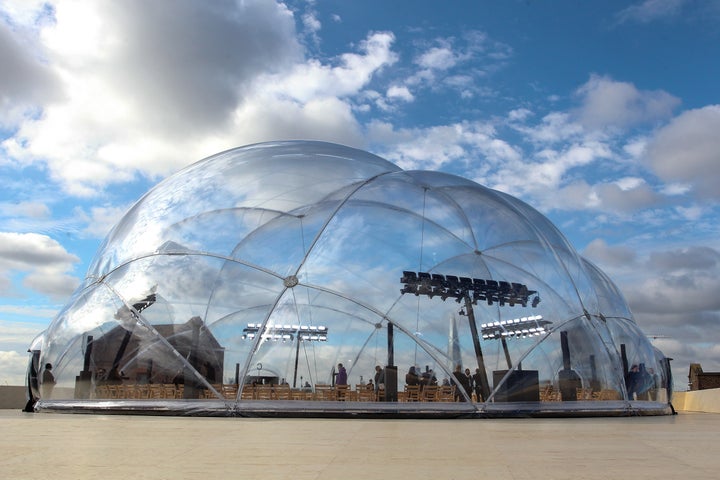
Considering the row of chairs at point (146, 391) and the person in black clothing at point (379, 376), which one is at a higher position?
the person in black clothing at point (379, 376)

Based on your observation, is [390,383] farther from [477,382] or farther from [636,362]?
[636,362]

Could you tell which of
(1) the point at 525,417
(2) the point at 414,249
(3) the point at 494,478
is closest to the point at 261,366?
(2) the point at 414,249

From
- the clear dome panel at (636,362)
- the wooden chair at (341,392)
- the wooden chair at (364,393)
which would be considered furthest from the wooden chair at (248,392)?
the clear dome panel at (636,362)

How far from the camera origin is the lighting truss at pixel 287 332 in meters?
12.7

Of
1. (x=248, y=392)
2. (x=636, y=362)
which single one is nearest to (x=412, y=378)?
(x=248, y=392)

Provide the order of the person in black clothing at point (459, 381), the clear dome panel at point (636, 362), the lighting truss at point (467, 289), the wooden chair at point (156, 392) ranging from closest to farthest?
the person in black clothing at point (459, 381) → the wooden chair at point (156, 392) → the lighting truss at point (467, 289) → the clear dome panel at point (636, 362)

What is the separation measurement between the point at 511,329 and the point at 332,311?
12.4 feet

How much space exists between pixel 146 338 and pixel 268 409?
325cm

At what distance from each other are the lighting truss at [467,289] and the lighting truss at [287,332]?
1.98 meters

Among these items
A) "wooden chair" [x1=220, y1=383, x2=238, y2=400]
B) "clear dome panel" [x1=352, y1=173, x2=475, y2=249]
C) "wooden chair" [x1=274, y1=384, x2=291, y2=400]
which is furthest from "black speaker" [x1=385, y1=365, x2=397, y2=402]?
"clear dome panel" [x1=352, y1=173, x2=475, y2=249]

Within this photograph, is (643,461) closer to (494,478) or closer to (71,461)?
(494,478)

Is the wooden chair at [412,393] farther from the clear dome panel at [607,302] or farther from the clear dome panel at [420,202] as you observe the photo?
the clear dome panel at [607,302]

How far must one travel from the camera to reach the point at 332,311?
1298cm

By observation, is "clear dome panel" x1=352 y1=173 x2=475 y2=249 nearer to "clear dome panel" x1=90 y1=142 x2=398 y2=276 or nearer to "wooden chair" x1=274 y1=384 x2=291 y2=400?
"clear dome panel" x1=90 y1=142 x2=398 y2=276
